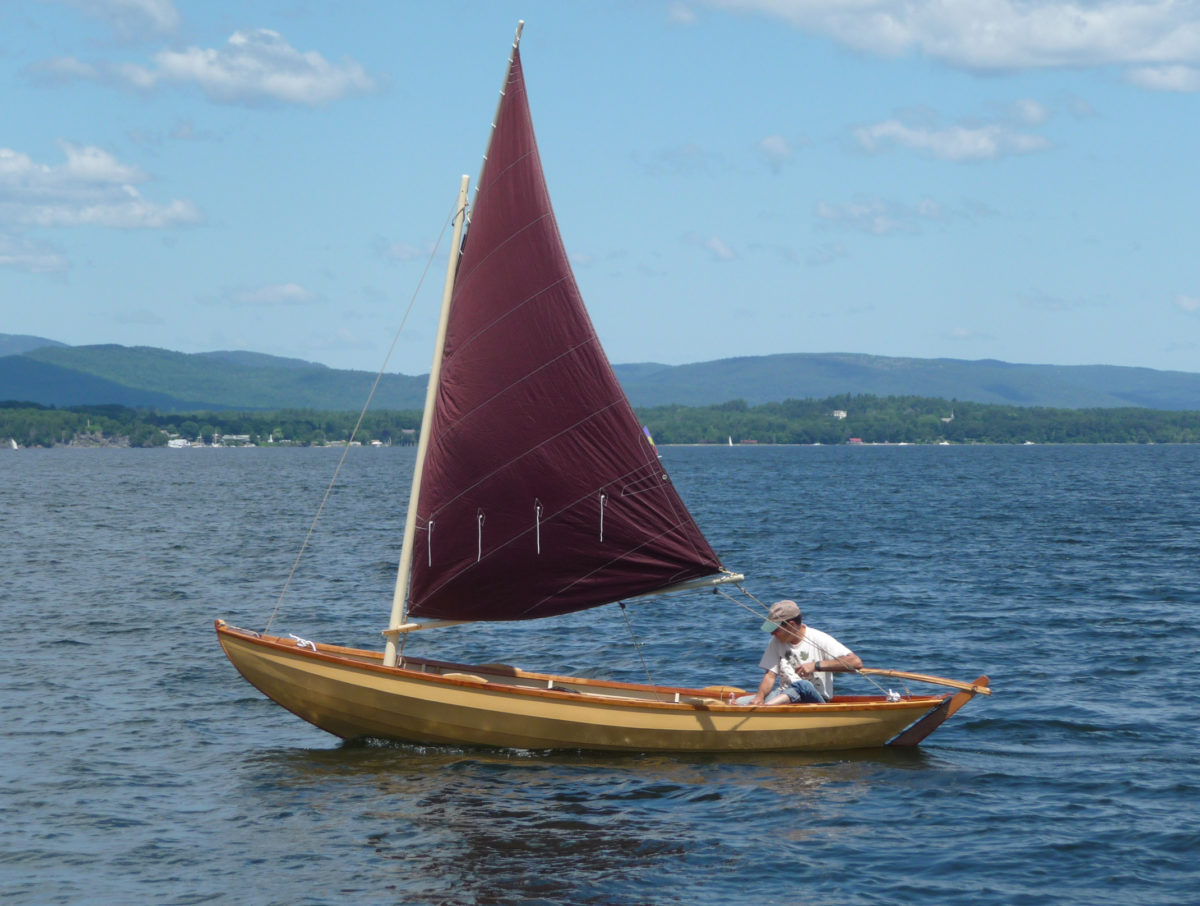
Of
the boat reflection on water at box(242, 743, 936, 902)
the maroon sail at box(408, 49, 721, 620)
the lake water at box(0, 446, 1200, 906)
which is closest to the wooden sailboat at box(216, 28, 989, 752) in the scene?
the maroon sail at box(408, 49, 721, 620)

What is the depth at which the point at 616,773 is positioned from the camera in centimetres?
1873

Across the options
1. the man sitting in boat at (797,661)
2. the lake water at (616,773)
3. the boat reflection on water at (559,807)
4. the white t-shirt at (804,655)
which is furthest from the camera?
the white t-shirt at (804,655)

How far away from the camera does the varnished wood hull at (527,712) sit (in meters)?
18.8

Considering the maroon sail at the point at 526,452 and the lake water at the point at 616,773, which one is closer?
the lake water at the point at 616,773

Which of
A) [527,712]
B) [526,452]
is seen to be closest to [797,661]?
[527,712]

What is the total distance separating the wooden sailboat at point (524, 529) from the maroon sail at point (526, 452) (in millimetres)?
21

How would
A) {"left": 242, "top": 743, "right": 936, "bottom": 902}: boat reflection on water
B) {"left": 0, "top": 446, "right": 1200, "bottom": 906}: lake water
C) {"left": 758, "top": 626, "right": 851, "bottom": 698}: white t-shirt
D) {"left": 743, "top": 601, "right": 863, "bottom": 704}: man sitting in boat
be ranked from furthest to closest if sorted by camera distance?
1. {"left": 758, "top": 626, "right": 851, "bottom": 698}: white t-shirt
2. {"left": 743, "top": 601, "right": 863, "bottom": 704}: man sitting in boat
3. {"left": 242, "top": 743, "right": 936, "bottom": 902}: boat reflection on water
4. {"left": 0, "top": 446, "right": 1200, "bottom": 906}: lake water

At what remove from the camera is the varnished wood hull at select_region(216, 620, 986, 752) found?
61.8ft

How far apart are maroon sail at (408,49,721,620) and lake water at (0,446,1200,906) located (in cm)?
266

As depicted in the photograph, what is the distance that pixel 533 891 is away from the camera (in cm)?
1430

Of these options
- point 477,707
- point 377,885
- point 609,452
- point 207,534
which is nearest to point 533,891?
point 377,885

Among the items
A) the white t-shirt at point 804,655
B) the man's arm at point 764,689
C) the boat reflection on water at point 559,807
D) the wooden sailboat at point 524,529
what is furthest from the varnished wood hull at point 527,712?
the white t-shirt at point 804,655

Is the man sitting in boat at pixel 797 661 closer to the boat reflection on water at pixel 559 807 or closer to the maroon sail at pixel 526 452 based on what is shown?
the boat reflection on water at pixel 559 807

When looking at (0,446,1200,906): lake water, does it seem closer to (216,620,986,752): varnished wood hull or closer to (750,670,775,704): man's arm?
(216,620,986,752): varnished wood hull
